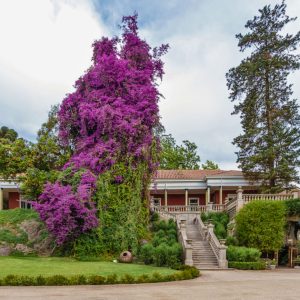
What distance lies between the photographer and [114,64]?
26547 mm

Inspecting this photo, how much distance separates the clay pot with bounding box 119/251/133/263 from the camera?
869 inches

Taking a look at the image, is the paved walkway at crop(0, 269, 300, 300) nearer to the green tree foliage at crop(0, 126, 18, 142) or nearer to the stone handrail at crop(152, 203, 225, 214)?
the stone handrail at crop(152, 203, 225, 214)

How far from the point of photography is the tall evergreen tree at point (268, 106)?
98.8 ft

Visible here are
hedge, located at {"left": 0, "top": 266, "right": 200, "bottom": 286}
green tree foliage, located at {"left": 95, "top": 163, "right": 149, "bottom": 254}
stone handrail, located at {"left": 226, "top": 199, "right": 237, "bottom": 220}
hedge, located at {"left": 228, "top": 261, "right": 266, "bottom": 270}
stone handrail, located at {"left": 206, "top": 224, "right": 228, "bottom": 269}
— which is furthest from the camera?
stone handrail, located at {"left": 226, "top": 199, "right": 237, "bottom": 220}

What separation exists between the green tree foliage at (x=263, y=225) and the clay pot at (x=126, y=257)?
758 cm

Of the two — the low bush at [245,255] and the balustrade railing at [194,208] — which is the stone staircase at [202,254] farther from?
the balustrade railing at [194,208]

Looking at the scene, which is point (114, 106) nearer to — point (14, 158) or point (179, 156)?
point (14, 158)

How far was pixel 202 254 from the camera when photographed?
2311 centimetres

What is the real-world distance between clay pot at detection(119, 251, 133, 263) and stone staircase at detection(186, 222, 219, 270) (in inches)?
151

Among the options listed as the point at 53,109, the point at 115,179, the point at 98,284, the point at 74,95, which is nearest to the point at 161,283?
the point at 98,284

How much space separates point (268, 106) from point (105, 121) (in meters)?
14.6

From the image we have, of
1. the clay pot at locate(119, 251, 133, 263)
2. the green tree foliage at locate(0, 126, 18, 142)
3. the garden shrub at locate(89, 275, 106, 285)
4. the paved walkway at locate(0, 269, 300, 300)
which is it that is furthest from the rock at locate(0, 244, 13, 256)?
the green tree foliage at locate(0, 126, 18, 142)

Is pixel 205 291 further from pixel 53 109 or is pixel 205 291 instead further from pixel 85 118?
pixel 53 109

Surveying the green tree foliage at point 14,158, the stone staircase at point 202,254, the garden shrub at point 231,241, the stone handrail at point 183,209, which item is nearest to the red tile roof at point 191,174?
the stone handrail at point 183,209
